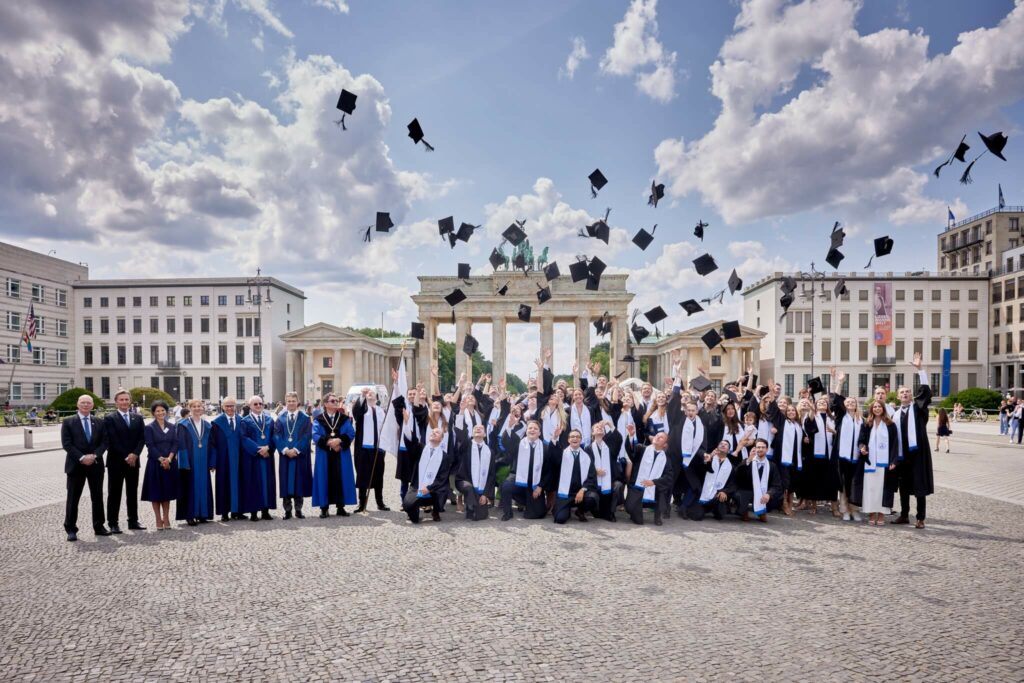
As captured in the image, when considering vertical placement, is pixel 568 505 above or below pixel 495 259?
below

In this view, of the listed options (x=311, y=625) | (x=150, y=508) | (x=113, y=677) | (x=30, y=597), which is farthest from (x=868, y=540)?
(x=150, y=508)

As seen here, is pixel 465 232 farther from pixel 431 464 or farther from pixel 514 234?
pixel 431 464

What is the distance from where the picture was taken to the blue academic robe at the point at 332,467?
10.3m

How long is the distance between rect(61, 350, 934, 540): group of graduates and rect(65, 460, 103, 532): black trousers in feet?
0.07

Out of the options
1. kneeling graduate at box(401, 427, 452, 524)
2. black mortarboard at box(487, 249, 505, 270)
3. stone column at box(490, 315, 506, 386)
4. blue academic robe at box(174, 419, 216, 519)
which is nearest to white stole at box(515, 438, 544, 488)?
kneeling graduate at box(401, 427, 452, 524)

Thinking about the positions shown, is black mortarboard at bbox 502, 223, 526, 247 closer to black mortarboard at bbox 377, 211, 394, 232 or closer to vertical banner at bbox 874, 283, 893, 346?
black mortarboard at bbox 377, 211, 394, 232

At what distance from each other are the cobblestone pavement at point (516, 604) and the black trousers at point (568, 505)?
26.3 inches

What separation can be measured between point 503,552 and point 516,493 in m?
2.53

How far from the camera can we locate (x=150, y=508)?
11.3m

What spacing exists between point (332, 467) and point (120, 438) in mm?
3176

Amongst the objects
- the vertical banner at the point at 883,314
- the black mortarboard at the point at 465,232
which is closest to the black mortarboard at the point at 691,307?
the black mortarboard at the point at 465,232

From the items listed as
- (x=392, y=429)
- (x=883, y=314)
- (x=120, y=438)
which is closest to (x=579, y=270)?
(x=392, y=429)

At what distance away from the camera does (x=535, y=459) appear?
1005 centimetres

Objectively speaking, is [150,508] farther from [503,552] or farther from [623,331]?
[623,331]
